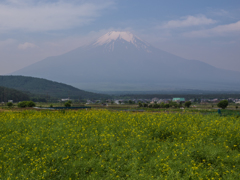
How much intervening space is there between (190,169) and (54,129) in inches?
345

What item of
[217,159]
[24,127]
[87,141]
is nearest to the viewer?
[217,159]

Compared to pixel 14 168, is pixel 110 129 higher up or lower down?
higher up

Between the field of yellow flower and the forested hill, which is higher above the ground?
the forested hill

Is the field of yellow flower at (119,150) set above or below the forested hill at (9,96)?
below

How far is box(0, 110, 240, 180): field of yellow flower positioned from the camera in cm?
1010

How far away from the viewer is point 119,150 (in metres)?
11.7

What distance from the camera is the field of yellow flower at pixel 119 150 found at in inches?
398

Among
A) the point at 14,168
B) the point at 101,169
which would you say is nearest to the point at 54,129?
the point at 14,168

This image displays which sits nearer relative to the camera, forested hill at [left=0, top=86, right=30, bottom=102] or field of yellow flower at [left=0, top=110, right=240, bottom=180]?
field of yellow flower at [left=0, top=110, right=240, bottom=180]

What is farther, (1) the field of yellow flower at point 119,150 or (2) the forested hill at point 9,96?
(2) the forested hill at point 9,96

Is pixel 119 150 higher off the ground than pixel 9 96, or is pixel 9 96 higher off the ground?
pixel 9 96

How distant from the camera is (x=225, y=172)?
10.0 m

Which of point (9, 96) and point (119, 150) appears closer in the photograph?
point (119, 150)

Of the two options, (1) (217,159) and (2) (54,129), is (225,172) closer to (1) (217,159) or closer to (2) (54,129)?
(1) (217,159)
